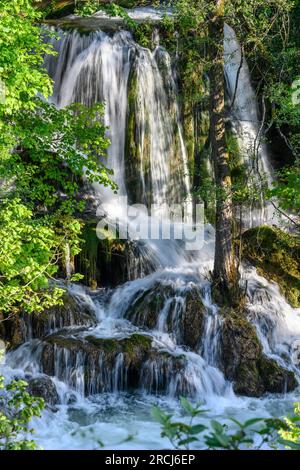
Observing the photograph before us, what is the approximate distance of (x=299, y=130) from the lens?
16.4 m

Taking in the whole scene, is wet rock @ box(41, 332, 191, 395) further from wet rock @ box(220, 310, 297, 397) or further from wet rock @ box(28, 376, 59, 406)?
wet rock @ box(220, 310, 297, 397)

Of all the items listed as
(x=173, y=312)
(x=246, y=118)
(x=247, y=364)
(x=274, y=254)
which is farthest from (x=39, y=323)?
(x=246, y=118)

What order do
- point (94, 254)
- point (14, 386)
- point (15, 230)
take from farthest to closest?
point (94, 254) → point (15, 230) → point (14, 386)

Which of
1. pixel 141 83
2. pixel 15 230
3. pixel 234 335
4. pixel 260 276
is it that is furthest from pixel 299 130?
pixel 15 230

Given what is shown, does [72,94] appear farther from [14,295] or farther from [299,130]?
[14,295]

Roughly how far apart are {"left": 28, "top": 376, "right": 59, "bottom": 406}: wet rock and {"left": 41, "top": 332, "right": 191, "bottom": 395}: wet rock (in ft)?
1.19

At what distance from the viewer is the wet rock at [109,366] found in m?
9.19

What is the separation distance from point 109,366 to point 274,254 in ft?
15.9

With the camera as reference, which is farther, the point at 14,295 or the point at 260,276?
the point at 260,276

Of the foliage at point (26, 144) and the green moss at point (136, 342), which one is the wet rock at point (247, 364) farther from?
the foliage at point (26, 144)

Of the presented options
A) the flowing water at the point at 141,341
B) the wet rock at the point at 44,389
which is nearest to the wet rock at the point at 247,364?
the flowing water at the point at 141,341

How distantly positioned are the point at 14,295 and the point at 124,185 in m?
8.28

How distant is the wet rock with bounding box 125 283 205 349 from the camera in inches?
405

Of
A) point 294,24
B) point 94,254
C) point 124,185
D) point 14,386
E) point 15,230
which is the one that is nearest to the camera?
point 14,386
